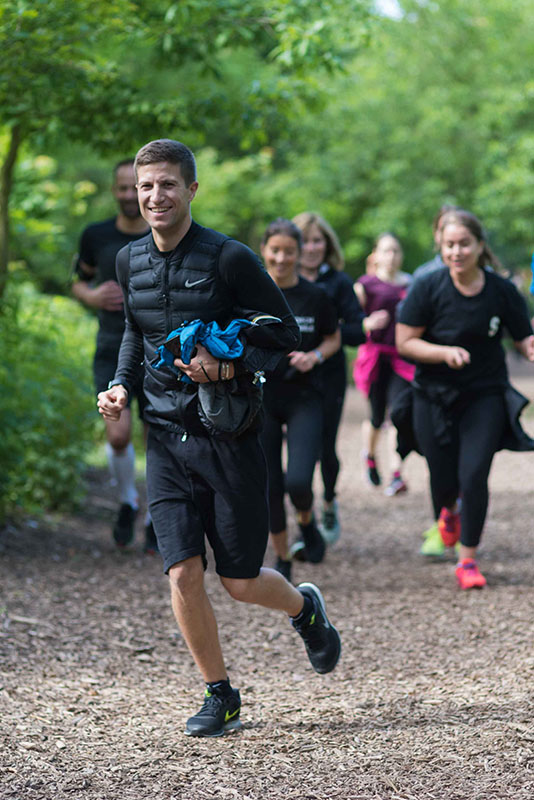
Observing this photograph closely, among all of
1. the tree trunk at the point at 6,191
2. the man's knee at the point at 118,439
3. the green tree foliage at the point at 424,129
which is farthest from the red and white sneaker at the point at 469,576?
the green tree foliage at the point at 424,129

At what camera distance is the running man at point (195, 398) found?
399 cm

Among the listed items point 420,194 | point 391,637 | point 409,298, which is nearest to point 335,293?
point 409,298

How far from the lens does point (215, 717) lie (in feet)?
13.7

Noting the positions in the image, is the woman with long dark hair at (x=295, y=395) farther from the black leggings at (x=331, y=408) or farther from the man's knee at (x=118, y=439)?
the man's knee at (x=118, y=439)

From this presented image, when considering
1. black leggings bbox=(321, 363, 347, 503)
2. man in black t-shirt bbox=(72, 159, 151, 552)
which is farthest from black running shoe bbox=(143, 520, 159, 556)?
black leggings bbox=(321, 363, 347, 503)

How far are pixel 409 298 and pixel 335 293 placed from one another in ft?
2.97

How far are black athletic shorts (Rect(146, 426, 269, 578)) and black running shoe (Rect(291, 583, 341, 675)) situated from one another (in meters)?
0.52

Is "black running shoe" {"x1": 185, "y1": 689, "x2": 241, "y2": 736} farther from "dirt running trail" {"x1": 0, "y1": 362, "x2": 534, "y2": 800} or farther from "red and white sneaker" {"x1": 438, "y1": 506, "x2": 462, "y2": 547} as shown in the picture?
"red and white sneaker" {"x1": 438, "y1": 506, "x2": 462, "y2": 547}

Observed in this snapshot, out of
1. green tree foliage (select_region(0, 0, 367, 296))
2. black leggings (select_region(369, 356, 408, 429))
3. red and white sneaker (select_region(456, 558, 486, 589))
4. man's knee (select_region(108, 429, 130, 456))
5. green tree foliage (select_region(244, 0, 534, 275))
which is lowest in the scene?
red and white sneaker (select_region(456, 558, 486, 589))

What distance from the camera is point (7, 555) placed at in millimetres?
7156

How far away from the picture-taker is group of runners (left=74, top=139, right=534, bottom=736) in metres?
4.04

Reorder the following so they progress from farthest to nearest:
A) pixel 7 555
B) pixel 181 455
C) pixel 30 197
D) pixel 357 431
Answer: pixel 357 431 < pixel 30 197 < pixel 7 555 < pixel 181 455

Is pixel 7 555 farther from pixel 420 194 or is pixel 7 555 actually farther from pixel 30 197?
pixel 420 194

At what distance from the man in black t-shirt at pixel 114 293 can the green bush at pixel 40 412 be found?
0.59 m
